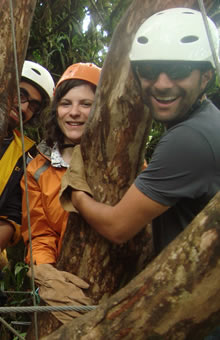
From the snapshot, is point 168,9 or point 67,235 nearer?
point 168,9

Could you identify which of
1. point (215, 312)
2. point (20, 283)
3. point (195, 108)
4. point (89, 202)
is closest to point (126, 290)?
point (215, 312)

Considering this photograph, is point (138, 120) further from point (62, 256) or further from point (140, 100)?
point (62, 256)

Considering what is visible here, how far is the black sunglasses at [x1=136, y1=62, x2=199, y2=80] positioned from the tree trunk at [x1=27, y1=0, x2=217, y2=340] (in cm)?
12

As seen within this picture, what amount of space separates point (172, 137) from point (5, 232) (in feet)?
4.98

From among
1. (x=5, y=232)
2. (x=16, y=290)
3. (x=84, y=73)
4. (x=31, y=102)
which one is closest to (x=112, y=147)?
(x=84, y=73)

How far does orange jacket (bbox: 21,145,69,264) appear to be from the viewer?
7.18 ft

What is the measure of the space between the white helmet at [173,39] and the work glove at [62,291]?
97 centimetres

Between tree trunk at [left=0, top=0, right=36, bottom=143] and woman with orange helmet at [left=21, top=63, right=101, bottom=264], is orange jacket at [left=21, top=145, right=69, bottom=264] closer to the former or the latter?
woman with orange helmet at [left=21, top=63, right=101, bottom=264]

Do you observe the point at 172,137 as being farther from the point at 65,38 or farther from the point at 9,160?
the point at 65,38

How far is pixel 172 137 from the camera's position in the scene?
1.48m

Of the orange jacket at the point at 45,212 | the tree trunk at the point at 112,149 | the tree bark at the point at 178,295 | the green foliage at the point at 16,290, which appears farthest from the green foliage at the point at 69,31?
the tree bark at the point at 178,295

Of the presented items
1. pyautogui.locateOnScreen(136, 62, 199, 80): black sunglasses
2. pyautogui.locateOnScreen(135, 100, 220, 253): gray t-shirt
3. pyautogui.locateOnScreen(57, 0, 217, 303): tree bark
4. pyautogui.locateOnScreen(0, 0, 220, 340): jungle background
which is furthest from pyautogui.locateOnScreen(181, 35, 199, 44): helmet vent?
pyautogui.locateOnScreen(0, 0, 220, 340): jungle background

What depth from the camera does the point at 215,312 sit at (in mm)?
990

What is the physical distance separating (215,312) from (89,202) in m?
0.87
